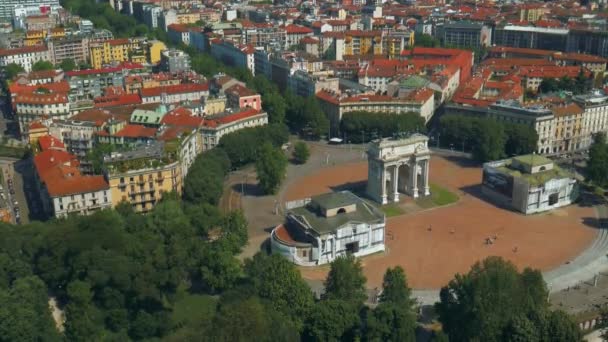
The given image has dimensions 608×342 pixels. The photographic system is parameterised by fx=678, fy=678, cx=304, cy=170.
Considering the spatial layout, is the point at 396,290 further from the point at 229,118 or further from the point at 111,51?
the point at 111,51

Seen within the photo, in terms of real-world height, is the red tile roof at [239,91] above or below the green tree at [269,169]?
above

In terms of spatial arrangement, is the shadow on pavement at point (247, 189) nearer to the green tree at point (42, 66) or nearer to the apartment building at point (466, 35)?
the green tree at point (42, 66)

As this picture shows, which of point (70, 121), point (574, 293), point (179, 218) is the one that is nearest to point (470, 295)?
point (574, 293)

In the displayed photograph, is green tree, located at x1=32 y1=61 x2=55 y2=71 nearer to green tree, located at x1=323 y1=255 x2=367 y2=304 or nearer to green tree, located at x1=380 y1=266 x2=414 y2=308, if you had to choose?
green tree, located at x1=323 y1=255 x2=367 y2=304

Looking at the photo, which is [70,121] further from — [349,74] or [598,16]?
[598,16]

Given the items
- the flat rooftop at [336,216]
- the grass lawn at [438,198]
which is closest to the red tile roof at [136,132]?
the flat rooftop at [336,216]

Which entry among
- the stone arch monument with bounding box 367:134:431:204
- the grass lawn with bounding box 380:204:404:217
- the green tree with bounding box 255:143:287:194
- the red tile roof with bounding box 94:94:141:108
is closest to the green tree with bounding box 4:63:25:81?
the red tile roof with bounding box 94:94:141:108

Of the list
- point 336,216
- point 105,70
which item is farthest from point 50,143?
point 336,216
